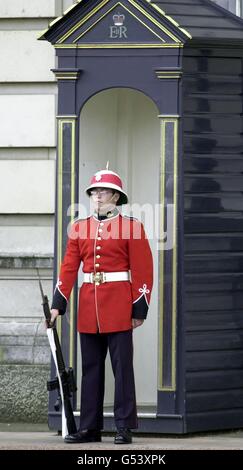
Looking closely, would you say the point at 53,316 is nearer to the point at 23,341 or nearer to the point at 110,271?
the point at 110,271

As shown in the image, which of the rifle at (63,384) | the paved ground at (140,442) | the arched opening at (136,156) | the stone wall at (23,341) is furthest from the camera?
the stone wall at (23,341)

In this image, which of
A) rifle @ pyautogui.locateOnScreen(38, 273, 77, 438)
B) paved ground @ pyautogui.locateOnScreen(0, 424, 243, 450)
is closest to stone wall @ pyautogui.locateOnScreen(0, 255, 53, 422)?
paved ground @ pyautogui.locateOnScreen(0, 424, 243, 450)

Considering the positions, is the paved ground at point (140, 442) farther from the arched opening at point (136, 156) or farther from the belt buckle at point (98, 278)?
the belt buckle at point (98, 278)

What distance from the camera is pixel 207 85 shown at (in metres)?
8.70

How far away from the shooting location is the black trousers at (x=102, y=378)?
8.06 metres

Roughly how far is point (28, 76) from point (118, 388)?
2795 mm

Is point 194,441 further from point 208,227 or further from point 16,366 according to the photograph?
point 16,366

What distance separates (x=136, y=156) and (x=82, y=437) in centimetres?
202

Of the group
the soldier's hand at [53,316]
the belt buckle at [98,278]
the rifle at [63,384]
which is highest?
the belt buckle at [98,278]

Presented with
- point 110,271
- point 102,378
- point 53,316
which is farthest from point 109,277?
point 102,378

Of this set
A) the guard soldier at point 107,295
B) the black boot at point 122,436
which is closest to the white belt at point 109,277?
the guard soldier at point 107,295

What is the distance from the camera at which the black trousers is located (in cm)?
806

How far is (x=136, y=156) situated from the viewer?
9391mm

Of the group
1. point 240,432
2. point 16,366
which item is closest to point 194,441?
point 240,432
